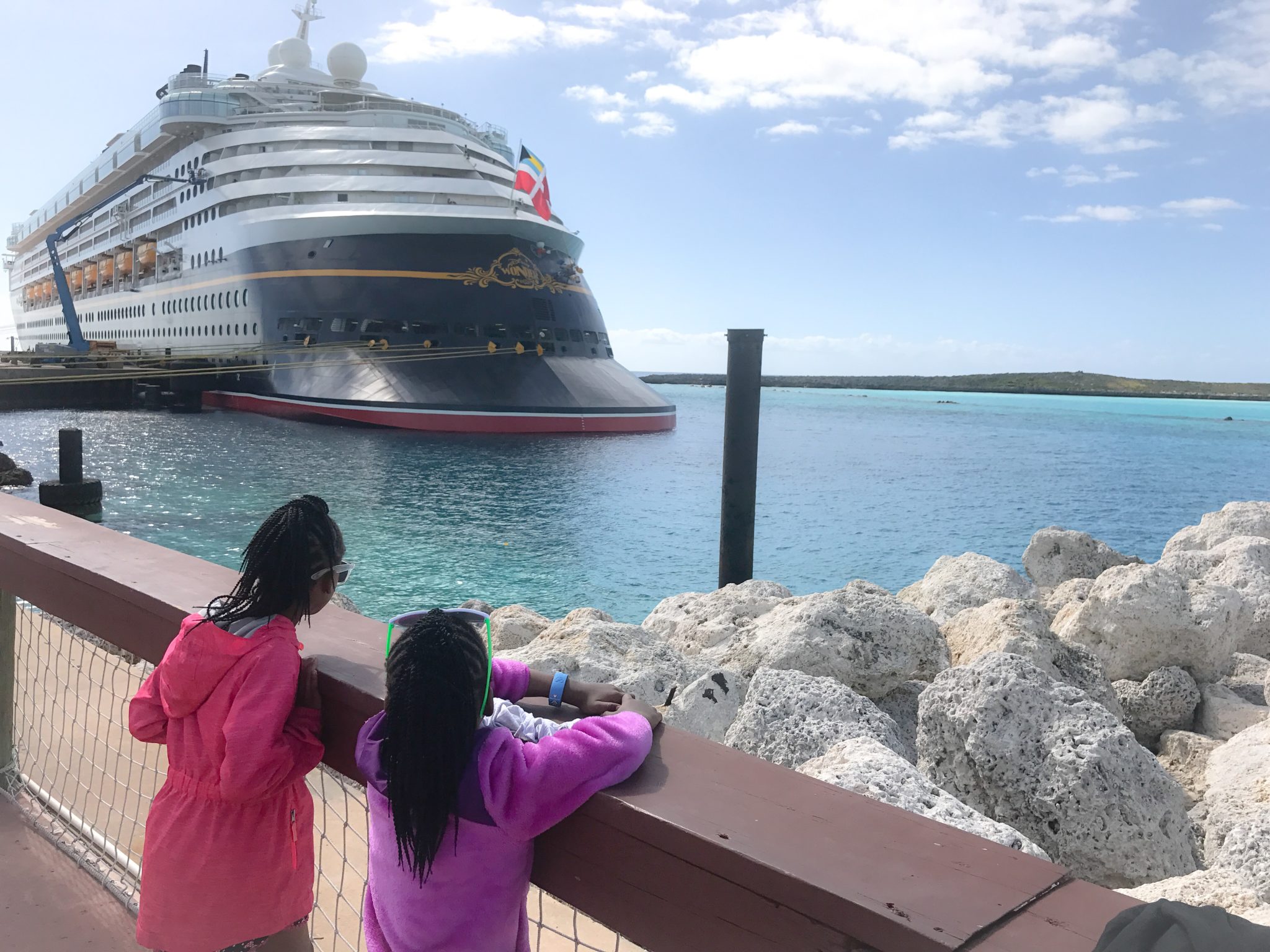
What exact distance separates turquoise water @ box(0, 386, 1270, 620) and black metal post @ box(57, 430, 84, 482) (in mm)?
742

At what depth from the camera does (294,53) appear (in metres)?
35.0

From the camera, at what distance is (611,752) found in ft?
3.44

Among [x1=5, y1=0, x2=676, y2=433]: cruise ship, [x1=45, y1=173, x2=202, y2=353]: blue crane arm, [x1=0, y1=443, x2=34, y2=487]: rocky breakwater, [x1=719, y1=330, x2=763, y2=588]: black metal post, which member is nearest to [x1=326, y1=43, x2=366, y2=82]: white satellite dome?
[x1=5, y1=0, x2=676, y2=433]: cruise ship

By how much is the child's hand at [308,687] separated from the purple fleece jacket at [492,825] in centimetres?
16

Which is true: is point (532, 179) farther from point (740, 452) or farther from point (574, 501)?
point (740, 452)

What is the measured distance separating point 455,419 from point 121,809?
19.6m

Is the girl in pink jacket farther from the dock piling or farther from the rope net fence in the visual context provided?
the dock piling

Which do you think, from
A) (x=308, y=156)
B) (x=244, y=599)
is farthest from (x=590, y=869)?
(x=308, y=156)

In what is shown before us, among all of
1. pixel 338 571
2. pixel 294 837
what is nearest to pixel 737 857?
pixel 338 571

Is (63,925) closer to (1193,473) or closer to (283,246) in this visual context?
(283,246)

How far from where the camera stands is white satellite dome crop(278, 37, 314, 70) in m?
34.8

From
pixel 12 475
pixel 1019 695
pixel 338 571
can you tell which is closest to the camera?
pixel 338 571

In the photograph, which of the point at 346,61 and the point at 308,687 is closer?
the point at 308,687

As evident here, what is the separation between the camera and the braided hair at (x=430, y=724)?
43.7 inches
